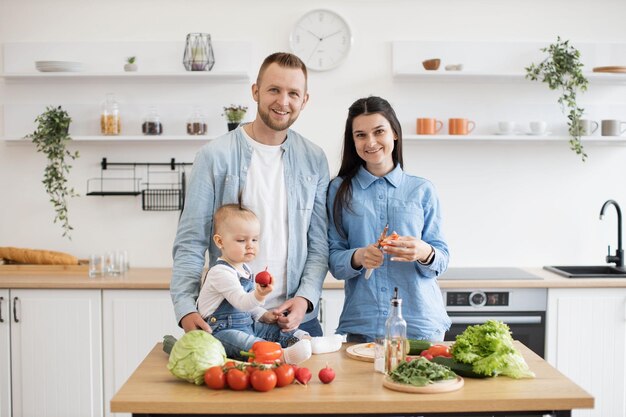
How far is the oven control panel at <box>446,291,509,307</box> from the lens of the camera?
4008 mm

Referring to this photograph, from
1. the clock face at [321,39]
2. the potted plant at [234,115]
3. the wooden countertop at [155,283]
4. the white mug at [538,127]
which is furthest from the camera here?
the clock face at [321,39]

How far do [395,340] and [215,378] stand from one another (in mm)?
537

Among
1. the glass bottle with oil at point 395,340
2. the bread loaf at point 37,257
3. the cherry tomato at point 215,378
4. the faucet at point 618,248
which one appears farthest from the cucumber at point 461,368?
the bread loaf at point 37,257

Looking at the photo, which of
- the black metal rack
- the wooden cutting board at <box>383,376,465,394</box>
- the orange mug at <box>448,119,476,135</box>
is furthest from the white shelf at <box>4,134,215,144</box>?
the wooden cutting board at <box>383,376,465,394</box>

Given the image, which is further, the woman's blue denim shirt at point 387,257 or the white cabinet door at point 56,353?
the white cabinet door at point 56,353

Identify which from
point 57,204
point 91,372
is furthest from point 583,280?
point 57,204

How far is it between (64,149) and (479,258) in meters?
2.59

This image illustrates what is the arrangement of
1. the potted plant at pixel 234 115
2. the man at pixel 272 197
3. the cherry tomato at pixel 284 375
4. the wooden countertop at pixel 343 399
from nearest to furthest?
the wooden countertop at pixel 343 399 < the cherry tomato at pixel 284 375 < the man at pixel 272 197 < the potted plant at pixel 234 115

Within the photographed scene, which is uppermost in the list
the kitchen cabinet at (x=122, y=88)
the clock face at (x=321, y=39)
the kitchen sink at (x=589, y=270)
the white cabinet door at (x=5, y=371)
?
the clock face at (x=321, y=39)

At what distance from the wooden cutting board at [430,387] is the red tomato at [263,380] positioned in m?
0.32

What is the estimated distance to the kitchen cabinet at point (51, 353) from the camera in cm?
399

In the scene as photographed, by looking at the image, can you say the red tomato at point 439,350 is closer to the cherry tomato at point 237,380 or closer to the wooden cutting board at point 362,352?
the wooden cutting board at point 362,352

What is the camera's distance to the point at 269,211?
265 centimetres

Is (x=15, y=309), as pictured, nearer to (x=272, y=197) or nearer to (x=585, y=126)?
(x=272, y=197)
